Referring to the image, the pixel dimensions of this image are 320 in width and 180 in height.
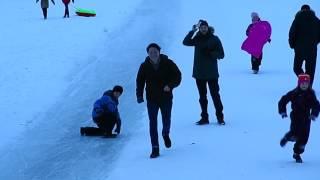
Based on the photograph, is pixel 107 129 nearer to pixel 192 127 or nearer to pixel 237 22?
pixel 192 127

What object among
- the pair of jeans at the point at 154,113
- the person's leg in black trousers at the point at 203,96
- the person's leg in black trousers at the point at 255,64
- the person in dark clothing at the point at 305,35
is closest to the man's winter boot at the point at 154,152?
the pair of jeans at the point at 154,113

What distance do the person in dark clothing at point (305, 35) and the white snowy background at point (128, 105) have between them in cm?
100

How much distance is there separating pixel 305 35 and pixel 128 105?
3.60 metres

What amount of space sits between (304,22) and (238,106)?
1.94 meters

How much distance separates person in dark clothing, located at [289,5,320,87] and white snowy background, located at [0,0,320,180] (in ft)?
3.27

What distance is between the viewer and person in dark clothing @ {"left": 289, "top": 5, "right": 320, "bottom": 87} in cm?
1212

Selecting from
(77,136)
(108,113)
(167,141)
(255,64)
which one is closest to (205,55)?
(167,141)

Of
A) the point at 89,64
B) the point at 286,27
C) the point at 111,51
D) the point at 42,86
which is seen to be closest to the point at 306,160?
the point at 42,86

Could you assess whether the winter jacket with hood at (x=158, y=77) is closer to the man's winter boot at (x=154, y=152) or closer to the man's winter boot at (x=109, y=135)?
the man's winter boot at (x=154, y=152)

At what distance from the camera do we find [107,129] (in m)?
10.8

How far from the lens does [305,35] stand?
1225cm

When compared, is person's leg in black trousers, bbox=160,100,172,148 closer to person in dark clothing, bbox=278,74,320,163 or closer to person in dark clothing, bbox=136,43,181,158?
person in dark clothing, bbox=136,43,181,158

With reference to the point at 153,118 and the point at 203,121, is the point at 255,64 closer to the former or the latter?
the point at 203,121

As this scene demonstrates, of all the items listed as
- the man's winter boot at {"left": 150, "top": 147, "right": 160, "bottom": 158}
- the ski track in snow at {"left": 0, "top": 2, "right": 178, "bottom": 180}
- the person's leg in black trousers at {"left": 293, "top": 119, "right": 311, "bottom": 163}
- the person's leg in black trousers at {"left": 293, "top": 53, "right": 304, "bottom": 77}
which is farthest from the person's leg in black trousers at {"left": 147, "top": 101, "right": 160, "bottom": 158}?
the person's leg in black trousers at {"left": 293, "top": 53, "right": 304, "bottom": 77}
